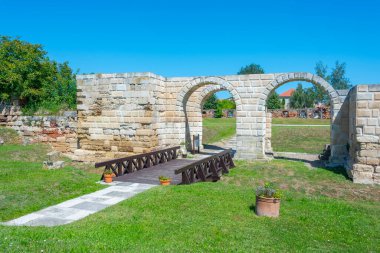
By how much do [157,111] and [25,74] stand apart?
17649mm

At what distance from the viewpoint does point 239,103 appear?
566 inches

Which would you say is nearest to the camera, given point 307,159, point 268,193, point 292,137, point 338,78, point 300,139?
point 268,193

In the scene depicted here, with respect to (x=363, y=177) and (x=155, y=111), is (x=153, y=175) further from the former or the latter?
(x=363, y=177)

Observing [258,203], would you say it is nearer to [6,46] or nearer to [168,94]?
[168,94]

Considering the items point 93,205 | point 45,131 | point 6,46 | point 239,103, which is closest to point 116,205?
point 93,205

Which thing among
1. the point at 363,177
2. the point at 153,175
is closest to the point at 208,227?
the point at 153,175

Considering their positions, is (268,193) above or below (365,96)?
below

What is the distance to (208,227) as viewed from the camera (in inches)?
237

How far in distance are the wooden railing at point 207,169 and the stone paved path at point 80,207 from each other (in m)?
1.15

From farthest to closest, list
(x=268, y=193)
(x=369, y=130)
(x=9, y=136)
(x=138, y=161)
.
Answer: (x=9, y=136), (x=138, y=161), (x=369, y=130), (x=268, y=193)

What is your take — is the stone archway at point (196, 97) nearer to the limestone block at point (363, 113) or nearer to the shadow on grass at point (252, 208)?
the limestone block at point (363, 113)

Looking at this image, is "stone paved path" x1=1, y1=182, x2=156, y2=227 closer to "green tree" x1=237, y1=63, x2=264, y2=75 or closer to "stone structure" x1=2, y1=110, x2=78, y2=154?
"stone structure" x1=2, y1=110, x2=78, y2=154

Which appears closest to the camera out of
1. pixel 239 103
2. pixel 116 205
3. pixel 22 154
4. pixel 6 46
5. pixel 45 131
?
pixel 116 205

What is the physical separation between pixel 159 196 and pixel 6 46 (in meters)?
24.4
